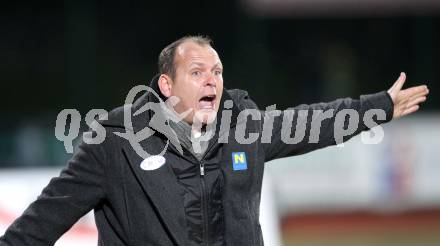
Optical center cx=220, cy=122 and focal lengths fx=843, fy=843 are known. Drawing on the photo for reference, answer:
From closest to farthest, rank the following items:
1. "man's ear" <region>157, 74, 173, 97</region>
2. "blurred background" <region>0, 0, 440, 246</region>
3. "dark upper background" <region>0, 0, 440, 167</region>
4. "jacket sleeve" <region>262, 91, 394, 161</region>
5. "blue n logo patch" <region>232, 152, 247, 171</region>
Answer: "blue n logo patch" <region>232, 152, 247, 171</region>
"man's ear" <region>157, 74, 173, 97</region>
"jacket sleeve" <region>262, 91, 394, 161</region>
"blurred background" <region>0, 0, 440, 246</region>
"dark upper background" <region>0, 0, 440, 167</region>

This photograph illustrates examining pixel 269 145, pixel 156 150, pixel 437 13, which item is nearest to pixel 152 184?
pixel 156 150

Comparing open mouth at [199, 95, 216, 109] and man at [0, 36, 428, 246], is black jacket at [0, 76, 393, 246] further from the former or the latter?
open mouth at [199, 95, 216, 109]

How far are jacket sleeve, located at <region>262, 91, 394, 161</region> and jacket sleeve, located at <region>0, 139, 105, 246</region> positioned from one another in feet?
2.58

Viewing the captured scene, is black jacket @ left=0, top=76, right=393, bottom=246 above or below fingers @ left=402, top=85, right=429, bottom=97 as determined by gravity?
below

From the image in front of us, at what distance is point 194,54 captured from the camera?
138 inches

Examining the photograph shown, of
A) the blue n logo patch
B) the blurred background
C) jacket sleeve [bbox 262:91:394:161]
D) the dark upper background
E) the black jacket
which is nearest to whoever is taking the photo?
the black jacket

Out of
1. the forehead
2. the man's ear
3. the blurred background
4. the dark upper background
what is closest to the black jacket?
the man's ear

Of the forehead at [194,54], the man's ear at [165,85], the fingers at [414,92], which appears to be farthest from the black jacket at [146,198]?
the fingers at [414,92]

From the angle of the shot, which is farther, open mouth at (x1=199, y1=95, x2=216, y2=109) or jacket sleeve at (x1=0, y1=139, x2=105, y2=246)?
open mouth at (x1=199, y1=95, x2=216, y2=109)

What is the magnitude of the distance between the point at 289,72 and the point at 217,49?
1479mm

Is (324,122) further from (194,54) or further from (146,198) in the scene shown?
(146,198)

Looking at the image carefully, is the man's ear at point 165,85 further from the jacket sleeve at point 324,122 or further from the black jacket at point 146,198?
the jacket sleeve at point 324,122

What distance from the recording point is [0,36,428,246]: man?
3373mm

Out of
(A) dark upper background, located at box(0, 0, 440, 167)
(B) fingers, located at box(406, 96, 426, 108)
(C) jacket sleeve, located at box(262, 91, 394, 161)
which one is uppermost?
(A) dark upper background, located at box(0, 0, 440, 167)
